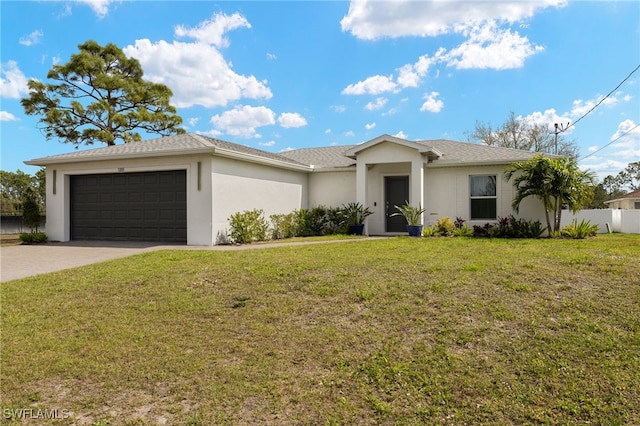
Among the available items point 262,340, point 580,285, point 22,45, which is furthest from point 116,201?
point 580,285

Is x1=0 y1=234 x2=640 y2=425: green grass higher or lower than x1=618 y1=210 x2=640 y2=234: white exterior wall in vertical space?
lower

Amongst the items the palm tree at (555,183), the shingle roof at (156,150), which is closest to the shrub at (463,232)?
the palm tree at (555,183)

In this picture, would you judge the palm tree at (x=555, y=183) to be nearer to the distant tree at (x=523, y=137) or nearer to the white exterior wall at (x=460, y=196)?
the white exterior wall at (x=460, y=196)

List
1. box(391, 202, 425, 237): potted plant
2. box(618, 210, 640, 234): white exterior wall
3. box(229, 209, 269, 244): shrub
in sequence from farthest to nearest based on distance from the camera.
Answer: box(618, 210, 640, 234): white exterior wall < box(391, 202, 425, 237): potted plant < box(229, 209, 269, 244): shrub

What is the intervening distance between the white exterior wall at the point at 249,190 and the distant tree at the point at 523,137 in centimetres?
2651

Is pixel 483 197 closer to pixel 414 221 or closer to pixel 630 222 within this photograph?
pixel 414 221

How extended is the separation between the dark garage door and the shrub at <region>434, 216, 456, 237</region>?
812cm

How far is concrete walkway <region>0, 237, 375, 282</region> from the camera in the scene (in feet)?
28.0

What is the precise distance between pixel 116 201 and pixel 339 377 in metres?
12.0

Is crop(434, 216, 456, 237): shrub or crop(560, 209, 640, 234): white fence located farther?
crop(560, 209, 640, 234): white fence

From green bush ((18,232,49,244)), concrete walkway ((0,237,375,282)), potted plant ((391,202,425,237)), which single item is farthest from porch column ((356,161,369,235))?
green bush ((18,232,49,244))

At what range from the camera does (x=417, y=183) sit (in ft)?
45.8

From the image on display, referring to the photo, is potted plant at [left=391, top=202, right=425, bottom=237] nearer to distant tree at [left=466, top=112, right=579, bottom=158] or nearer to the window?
the window

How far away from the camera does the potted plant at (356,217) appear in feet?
48.1
